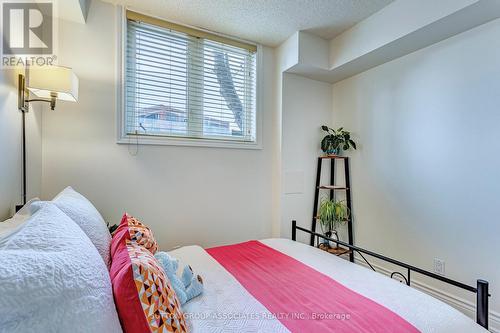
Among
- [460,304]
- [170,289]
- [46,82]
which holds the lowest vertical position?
[460,304]

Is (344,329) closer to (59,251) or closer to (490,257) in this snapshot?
(59,251)

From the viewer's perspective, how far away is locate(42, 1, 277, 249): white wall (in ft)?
6.47

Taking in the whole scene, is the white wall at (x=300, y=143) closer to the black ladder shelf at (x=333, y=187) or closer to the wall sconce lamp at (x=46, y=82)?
the black ladder shelf at (x=333, y=187)

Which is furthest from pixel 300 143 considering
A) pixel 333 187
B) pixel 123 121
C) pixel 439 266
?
pixel 123 121

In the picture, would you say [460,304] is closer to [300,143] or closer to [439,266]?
[439,266]

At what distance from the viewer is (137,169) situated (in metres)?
2.20

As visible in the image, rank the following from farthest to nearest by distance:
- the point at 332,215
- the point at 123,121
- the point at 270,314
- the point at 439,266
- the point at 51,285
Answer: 1. the point at 332,215
2. the point at 123,121
3. the point at 439,266
4. the point at 270,314
5. the point at 51,285

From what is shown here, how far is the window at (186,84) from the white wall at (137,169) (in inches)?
6.0

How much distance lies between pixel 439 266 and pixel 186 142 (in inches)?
96.0

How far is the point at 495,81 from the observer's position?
68.2 inches

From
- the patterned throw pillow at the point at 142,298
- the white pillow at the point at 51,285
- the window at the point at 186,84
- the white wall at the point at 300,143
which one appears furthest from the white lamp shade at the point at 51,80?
the white wall at the point at 300,143

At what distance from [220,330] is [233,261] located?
2.20ft

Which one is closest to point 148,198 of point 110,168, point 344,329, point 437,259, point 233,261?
point 110,168
